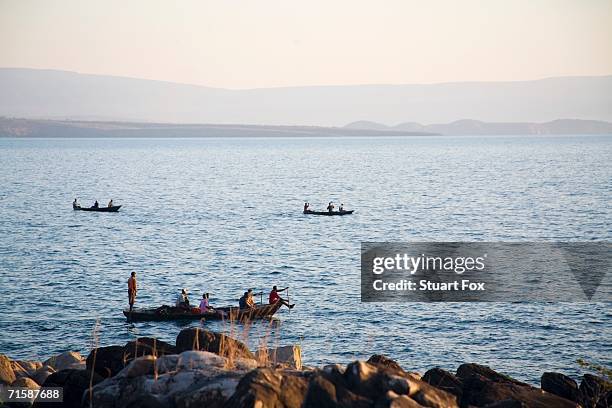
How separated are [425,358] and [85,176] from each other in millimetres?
159583

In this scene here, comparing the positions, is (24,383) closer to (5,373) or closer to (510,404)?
(5,373)

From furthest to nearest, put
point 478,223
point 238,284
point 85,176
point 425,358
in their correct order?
point 85,176 < point 478,223 < point 238,284 < point 425,358

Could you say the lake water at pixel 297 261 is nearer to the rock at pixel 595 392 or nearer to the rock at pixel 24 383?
the rock at pixel 24 383

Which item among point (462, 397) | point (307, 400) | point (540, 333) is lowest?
point (540, 333)

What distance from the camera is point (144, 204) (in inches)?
4562

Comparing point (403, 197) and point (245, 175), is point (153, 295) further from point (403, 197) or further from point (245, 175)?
point (245, 175)

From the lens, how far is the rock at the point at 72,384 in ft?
48.6

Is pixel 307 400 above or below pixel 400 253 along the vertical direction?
above

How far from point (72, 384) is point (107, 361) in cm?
138

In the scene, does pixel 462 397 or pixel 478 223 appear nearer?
pixel 462 397

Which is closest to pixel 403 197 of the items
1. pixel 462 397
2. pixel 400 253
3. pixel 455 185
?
pixel 455 185

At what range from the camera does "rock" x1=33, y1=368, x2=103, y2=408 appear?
14.8 metres

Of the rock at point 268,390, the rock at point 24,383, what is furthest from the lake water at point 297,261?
the rock at point 268,390

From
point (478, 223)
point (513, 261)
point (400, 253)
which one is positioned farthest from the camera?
point (478, 223)
